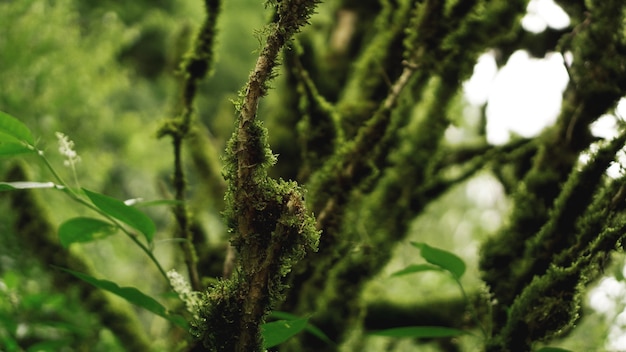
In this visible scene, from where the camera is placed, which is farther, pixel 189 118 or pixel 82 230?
pixel 189 118

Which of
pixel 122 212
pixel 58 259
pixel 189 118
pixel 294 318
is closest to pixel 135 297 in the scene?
pixel 122 212

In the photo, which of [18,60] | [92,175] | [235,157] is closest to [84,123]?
[92,175]

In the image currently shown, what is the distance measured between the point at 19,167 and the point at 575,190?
1151 millimetres

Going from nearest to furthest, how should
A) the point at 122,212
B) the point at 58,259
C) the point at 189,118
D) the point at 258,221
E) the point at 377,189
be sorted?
the point at 258,221 < the point at 122,212 < the point at 189,118 < the point at 58,259 < the point at 377,189

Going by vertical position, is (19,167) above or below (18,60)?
below

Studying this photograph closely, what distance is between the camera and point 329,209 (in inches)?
38.4

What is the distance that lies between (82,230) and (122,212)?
0.14 meters

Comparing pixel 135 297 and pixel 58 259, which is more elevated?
pixel 58 259

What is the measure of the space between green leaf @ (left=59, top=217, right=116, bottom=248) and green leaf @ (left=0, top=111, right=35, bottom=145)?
0.52 feet

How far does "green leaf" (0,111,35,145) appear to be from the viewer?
675 mm

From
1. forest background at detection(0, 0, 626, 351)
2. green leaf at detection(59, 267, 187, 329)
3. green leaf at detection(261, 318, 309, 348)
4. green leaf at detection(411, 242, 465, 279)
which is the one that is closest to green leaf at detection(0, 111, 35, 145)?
forest background at detection(0, 0, 626, 351)

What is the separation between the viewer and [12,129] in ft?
2.24

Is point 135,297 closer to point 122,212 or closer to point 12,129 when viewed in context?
point 122,212

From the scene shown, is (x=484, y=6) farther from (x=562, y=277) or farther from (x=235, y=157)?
(x=235, y=157)
